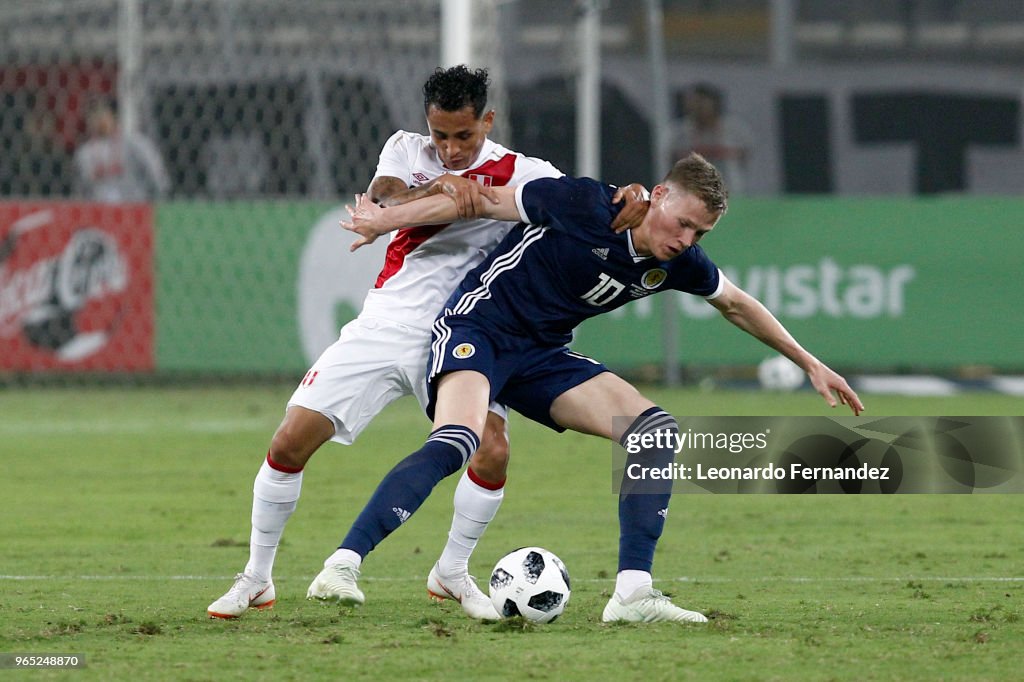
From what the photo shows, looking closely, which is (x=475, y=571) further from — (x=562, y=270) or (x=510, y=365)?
(x=562, y=270)

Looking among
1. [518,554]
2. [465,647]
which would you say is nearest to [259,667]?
[465,647]

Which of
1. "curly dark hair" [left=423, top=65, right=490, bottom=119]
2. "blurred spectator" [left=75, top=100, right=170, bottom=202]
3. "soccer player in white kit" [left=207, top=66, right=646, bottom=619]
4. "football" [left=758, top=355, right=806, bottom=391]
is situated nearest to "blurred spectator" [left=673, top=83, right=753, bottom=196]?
"football" [left=758, top=355, right=806, bottom=391]

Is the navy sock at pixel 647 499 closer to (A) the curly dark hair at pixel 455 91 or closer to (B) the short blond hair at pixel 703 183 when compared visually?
(B) the short blond hair at pixel 703 183

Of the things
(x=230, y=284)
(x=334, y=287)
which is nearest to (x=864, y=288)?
(x=334, y=287)

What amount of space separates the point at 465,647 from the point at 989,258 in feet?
34.6

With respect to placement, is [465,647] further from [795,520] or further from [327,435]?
[795,520]

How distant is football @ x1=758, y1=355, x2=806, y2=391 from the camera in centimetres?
1403

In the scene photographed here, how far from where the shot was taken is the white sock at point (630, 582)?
17.1 feet

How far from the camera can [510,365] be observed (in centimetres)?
556

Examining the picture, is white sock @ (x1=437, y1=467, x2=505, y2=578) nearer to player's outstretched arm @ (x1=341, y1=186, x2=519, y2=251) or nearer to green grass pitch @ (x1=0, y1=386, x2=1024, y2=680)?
green grass pitch @ (x1=0, y1=386, x2=1024, y2=680)

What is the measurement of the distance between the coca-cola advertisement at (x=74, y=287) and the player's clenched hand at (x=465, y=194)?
8934 mm

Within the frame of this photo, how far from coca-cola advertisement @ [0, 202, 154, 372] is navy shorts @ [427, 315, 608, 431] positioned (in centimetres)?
878

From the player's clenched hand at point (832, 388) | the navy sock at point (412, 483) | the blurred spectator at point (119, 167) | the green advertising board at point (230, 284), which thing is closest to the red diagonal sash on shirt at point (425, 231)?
the navy sock at point (412, 483)

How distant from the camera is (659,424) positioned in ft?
17.6
